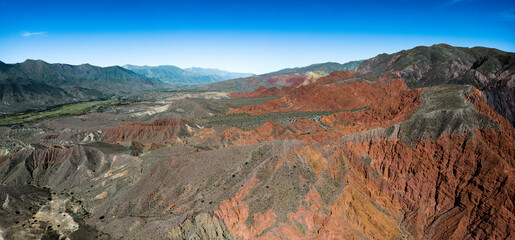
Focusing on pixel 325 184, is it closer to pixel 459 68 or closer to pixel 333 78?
pixel 459 68

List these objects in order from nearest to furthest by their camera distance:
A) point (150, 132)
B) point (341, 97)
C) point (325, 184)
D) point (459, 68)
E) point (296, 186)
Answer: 1. point (296, 186)
2. point (325, 184)
3. point (150, 132)
4. point (341, 97)
5. point (459, 68)

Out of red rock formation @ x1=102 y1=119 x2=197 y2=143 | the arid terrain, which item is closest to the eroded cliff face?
the arid terrain

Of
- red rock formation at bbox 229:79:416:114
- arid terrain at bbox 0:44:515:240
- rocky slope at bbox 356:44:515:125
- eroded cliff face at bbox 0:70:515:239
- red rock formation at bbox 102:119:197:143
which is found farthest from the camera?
red rock formation at bbox 229:79:416:114

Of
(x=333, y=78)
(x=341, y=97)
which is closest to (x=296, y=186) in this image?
(x=341, y=97)

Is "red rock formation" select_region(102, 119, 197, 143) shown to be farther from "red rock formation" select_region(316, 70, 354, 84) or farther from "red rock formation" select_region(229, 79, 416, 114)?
"red rock formation" select_region(316, 70, 354, 84)

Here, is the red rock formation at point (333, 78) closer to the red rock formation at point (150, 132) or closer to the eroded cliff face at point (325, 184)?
the red rock formation at point (150, 132)

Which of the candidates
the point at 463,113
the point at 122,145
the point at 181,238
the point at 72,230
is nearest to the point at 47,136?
the point at 122,145

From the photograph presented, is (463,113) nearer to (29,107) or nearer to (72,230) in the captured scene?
(72,230)

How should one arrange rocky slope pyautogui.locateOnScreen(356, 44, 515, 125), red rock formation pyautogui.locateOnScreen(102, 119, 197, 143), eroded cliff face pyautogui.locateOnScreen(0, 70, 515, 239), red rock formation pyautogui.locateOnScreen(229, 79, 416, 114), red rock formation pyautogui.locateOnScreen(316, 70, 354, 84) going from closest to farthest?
eroded cliff face pyautogui.locateOnScreen(0, 70, 515, 239) → rocky slope pyautogui.locateOnScreen(356, 44, 515, 125) → red rock formation pyautogui.locateOnScreen(102, 119, 197, 143) → red rock formation pyautogui.locateOnScreen(229, 79, 416, 114) → red rock formation pyautogui.locateOnScreen(316, 70, 354, 84)

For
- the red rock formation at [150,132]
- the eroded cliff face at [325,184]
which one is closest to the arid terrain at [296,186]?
the eroded cliff face at [325,184]

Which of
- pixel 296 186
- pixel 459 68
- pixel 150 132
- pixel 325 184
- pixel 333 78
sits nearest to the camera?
pixel 296 186

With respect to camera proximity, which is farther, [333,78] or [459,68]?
[333,78]
